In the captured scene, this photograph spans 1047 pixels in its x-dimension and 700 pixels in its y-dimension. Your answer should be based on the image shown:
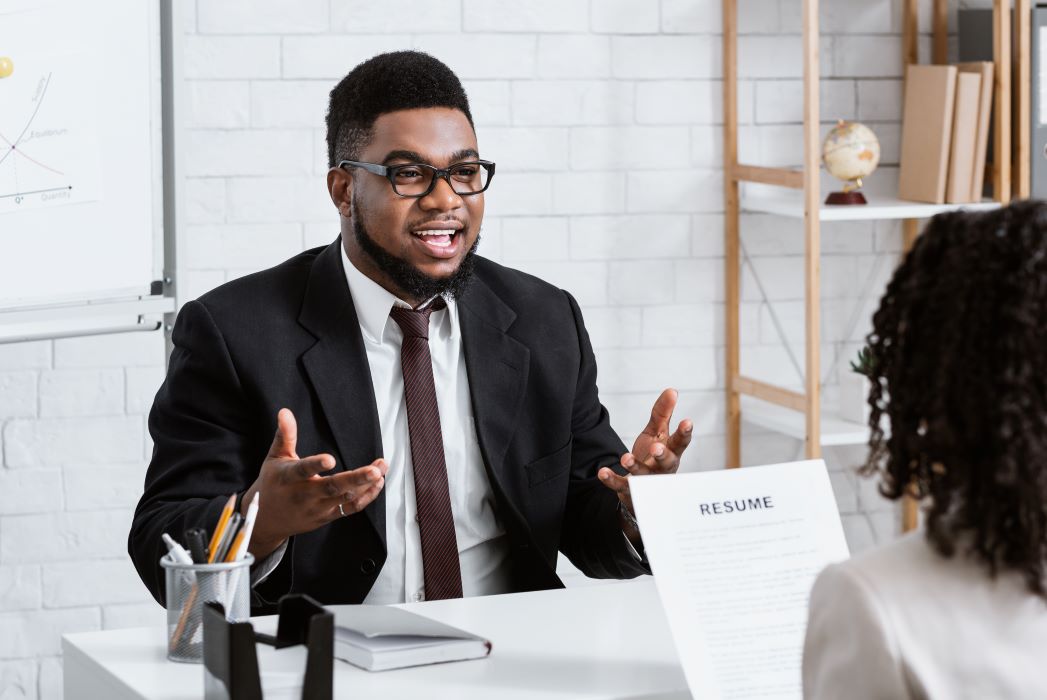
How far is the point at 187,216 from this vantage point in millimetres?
2662

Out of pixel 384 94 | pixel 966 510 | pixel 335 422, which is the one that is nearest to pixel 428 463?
pixel 335 422

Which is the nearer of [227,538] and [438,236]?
[227,538]

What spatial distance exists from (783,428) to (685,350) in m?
0.29

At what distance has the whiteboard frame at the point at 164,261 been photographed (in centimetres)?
221

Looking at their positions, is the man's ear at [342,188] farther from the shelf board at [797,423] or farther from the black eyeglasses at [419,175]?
the shelf board at [797,423]

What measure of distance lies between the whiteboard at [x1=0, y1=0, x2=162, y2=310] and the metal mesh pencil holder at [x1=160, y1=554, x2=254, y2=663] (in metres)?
1.05

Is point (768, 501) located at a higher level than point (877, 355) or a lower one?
lower

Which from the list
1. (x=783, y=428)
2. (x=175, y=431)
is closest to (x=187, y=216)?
(x=175, y=431)

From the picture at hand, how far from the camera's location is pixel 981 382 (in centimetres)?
76

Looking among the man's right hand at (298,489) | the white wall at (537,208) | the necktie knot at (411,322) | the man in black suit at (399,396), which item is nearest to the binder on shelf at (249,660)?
the man's right hand at (298,489)

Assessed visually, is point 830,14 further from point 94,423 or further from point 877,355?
point 877,355

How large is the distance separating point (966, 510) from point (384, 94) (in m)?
1.28

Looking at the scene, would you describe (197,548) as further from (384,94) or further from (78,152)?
(78,152)

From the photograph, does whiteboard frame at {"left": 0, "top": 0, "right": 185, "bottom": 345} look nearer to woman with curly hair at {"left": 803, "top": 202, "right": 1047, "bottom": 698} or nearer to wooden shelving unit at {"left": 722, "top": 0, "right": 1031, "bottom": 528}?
wooden shelving unit at {"left": 722, "top": 0, "right": 1031, "bottom": 528}
